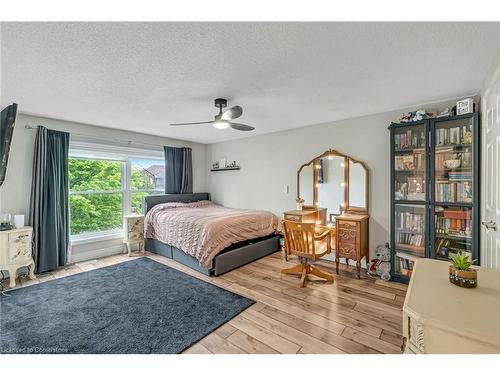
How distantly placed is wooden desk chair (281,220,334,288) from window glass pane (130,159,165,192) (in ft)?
10.6

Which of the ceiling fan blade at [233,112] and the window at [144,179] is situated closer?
the ceiling fan blade at [233,112]

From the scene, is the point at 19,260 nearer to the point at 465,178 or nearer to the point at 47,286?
the point at 47,286

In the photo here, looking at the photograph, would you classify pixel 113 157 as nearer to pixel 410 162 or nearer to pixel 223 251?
pixel 223 251

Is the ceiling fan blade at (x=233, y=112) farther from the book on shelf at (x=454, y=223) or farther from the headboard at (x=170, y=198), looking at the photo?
the headboard at (x=170, y=198)

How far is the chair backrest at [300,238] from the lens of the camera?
2.70m

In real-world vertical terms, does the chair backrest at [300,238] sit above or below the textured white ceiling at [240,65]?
below

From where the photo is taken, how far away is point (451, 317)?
33.1 inches

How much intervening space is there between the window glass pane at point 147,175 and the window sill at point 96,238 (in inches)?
36.2

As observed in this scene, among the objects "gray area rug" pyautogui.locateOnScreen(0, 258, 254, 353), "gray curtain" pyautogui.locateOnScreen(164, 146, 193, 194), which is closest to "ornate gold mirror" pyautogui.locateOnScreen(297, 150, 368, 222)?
"gray area rug" pyautogui.locateOnScreen(0, 258, 254, 353)

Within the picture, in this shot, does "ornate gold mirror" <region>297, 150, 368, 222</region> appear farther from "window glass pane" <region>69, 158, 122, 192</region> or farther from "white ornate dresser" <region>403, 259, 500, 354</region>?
"window glass pane" <region>69, 158, 122, 192</region>

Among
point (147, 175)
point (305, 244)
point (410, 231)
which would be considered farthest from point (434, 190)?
point (147, 175)

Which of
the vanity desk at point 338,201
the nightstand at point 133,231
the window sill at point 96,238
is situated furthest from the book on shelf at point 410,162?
the window sill at point 96,238

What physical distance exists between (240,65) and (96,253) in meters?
3.93

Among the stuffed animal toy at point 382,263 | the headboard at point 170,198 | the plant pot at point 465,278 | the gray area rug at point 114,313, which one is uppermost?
the headboard at point 170,198
